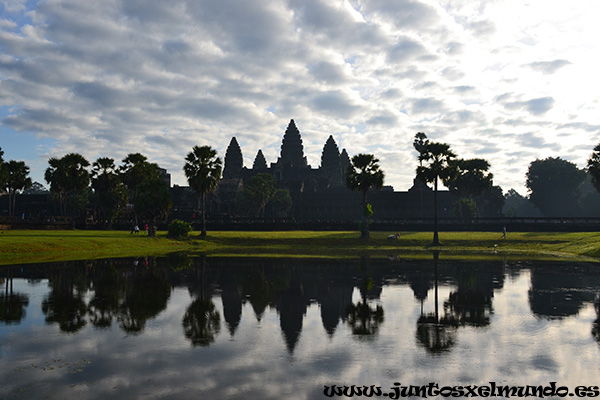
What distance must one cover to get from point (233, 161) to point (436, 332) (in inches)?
5480

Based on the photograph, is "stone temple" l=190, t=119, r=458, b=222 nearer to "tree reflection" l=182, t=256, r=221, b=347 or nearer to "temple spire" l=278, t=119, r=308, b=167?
"temple spire" l=278, t=119, r=308, b=167

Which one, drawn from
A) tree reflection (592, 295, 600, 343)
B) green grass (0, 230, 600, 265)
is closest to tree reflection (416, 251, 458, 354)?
tree reflection (592, 295, 600, 343)

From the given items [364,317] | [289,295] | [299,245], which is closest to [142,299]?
[289,295]

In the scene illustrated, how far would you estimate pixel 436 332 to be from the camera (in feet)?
41.9

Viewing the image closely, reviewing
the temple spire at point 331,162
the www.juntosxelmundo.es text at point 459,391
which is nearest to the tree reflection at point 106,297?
the www.juntosxelmundo.es text at point 459,391

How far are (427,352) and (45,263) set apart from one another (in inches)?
1076

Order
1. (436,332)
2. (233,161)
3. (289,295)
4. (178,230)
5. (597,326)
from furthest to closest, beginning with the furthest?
(233,161)
(178,230)
(289,295)
(597,326)
(436,332)

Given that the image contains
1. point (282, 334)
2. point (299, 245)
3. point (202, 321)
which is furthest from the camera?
point (299, 245)

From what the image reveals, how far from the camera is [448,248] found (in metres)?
48.8

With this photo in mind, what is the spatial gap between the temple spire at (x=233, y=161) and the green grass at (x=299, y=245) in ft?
294

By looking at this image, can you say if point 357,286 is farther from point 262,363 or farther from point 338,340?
point 262,363

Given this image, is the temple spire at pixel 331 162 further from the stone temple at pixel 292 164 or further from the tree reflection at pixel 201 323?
the tree reflection at pixel 201 323

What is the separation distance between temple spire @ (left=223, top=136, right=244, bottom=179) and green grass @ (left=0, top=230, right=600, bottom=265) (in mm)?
89710

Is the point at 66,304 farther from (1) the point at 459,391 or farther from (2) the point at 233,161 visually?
(2) the point at 233,161
